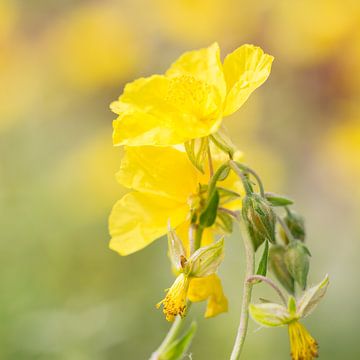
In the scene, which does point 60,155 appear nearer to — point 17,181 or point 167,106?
point 17,181

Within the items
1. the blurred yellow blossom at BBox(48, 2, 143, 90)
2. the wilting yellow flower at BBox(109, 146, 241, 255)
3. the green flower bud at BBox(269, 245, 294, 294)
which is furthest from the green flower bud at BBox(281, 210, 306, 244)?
the blurred yellow blossom at BBox(48, 2, 143, 90)

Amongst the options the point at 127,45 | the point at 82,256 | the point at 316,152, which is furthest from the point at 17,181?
the point at 316,152

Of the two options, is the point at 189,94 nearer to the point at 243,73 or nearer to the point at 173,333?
the point at 243,73

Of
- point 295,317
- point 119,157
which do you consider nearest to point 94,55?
point 119,157

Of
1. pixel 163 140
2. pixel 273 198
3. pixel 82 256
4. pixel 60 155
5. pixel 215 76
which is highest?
pixel 60 155

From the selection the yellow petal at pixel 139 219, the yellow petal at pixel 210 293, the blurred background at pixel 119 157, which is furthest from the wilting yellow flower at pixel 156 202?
the blurred background at pixel 119 157

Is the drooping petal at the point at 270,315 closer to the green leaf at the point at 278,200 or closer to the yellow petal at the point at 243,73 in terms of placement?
the green leaf at the point at 278,200

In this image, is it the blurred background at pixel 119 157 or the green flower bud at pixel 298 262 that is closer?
the green flower bud at pixel 298 262
